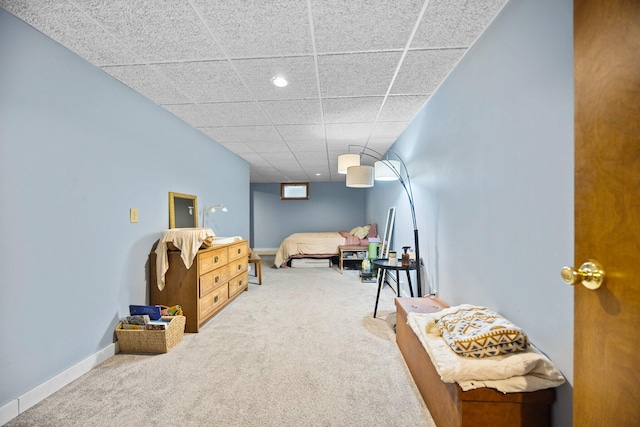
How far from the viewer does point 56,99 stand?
5.79ft

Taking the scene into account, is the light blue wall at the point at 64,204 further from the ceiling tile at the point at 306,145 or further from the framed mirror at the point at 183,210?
the ceiling tile at the point at 306,145

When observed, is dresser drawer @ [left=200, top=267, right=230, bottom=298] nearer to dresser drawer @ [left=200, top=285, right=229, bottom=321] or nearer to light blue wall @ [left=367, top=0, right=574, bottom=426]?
dresser drawer @ [left=200, top=285, right=229, bottom=321]

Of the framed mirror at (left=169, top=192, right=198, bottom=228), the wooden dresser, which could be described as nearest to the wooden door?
the wooden dresser

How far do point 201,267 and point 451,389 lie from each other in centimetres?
233

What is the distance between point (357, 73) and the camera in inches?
84.3

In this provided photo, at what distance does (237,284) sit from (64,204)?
229 centimetres

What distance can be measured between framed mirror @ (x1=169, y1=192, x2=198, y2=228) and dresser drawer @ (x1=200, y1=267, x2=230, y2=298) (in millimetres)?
654

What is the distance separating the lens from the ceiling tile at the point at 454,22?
146 centimetres

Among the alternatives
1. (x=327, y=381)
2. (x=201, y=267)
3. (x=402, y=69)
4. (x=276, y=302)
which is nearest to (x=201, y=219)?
(x=201, y=267)

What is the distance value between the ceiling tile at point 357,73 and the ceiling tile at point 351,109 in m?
0.13

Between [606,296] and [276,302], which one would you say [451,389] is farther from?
[276,302]

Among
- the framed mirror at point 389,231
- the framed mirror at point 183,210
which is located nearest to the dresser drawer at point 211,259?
the framed mirror at point 183,210

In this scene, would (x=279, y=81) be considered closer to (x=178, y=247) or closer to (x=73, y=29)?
(x=73, y=29)

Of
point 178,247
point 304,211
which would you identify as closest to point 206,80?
point 178,247
